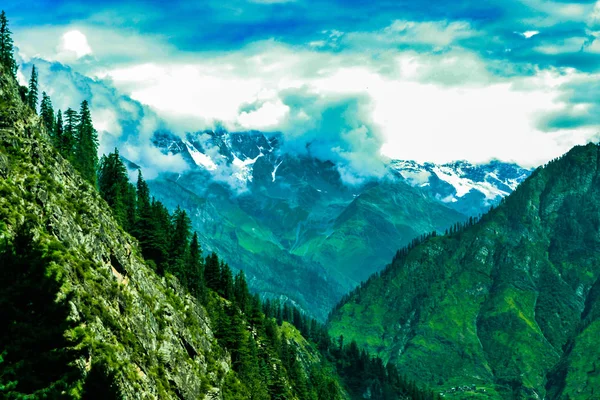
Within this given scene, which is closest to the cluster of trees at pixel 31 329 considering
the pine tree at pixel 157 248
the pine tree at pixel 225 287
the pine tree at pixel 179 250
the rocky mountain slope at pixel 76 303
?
the rocky mountain slope at pixel 76 303

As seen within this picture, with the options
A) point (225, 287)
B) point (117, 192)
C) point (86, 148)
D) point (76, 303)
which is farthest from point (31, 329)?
point (225, 287)

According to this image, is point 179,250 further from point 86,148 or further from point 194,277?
point 86,148

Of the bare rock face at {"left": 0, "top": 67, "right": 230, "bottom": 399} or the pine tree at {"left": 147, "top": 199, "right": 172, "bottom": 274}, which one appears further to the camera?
the pine tree at {"left": 147, "top": 199, "right": 172, "bottom": 274}

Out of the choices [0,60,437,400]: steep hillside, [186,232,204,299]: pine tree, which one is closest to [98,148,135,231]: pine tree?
[0,60,437,400]: steep hillside

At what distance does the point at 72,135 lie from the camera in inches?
6713

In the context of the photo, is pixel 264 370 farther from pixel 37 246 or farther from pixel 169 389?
pixel 37 246

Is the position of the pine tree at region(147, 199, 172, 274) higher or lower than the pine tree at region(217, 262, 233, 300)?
lower

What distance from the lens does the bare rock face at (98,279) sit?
77.3 m

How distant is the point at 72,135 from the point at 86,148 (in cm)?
436

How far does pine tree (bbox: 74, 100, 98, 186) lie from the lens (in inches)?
6167

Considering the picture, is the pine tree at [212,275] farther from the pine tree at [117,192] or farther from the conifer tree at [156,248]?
the conifer tree at [156,248]

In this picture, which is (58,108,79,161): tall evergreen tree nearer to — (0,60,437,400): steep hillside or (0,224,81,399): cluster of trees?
(0,60,437,400): steep hillside

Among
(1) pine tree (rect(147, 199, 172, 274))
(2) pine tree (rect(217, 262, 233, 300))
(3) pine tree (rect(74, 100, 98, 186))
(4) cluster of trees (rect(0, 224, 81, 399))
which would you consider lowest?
(4) cluster of trees (rect(0, 224, 81, 399))

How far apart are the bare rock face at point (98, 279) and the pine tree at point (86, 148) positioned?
34.6 meters
